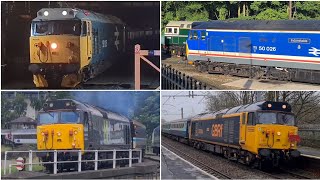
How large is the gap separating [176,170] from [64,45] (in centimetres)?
214

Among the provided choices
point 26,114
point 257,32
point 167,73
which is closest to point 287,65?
point 257,32

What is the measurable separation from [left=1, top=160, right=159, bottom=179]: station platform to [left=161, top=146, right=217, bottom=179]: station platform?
0.12m

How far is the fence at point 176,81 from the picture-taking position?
671cm

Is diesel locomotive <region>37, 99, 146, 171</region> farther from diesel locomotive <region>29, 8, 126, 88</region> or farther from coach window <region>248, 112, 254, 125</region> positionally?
coach window <region>248, 112, 254, 125</region>

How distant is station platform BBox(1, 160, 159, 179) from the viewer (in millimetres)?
6633

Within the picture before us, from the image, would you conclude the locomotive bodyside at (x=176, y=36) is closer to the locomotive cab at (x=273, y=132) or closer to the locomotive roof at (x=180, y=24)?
the locomotive roof at (x=180, y=24)

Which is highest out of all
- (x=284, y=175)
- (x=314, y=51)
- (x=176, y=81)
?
(x=314, y=51)

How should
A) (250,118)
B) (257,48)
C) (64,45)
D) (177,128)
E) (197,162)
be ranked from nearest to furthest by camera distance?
(64,45)
(250,118)
(197,162)
(257,48)
(177,128)

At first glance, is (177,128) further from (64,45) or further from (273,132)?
(64,45)

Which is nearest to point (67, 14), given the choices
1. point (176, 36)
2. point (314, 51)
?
point (176, 36)

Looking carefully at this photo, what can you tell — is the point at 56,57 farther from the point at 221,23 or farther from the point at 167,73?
the point at 221,23

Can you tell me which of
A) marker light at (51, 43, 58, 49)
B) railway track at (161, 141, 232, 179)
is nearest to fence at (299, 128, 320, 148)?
railway track at (161, 141, 232, 179)

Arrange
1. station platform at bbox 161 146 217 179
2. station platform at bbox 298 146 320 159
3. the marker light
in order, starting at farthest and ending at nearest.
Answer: station platform at bbox 298 146 320 159
station platform at bbox 161 146 217 179
the marker light

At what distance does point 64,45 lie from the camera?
655 centimetres
